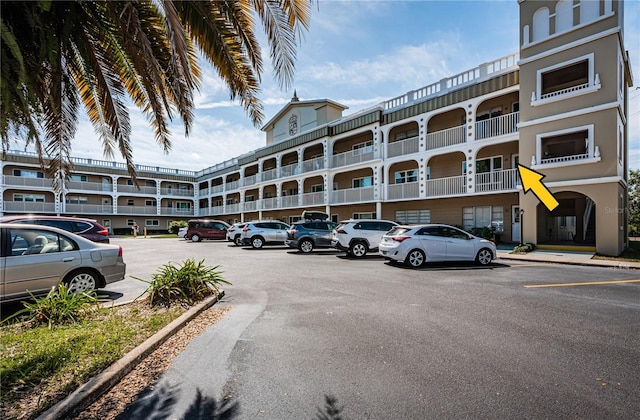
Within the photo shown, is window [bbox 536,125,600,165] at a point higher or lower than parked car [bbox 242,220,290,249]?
higher

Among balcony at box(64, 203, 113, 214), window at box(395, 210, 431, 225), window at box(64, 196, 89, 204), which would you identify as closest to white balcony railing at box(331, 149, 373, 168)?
window at box(395, 210, 431, 225)

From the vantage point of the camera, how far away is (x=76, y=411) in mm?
2900

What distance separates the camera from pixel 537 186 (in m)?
15.2

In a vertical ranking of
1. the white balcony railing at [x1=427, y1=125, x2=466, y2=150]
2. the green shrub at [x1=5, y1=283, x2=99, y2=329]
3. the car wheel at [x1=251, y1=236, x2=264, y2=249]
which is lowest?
the car wheel at [x1=251, y1=236, x2=264, y2=249]

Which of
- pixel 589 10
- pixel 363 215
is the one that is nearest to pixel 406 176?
pixel 363 215

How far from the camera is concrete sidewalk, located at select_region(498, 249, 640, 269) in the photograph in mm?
11023

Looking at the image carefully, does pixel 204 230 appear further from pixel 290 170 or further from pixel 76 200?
pixel 76 200

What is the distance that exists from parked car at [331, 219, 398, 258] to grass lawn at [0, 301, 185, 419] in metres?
9.40

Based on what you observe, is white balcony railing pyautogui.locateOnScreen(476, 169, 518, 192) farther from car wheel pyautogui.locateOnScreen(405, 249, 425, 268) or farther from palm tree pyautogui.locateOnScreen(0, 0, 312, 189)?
palm tree pyautogui.locateOnScreen(0, 0, 312, 189)

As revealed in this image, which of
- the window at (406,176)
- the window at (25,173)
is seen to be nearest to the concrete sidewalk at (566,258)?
the window at (406,176)

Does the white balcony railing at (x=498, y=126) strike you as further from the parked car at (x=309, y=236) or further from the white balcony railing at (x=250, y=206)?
the white balcony railing at (x=250, y=206)

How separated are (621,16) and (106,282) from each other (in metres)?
20.9

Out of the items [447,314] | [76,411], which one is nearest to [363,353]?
[447,314]

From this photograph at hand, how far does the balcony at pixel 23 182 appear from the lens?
34344 mm
